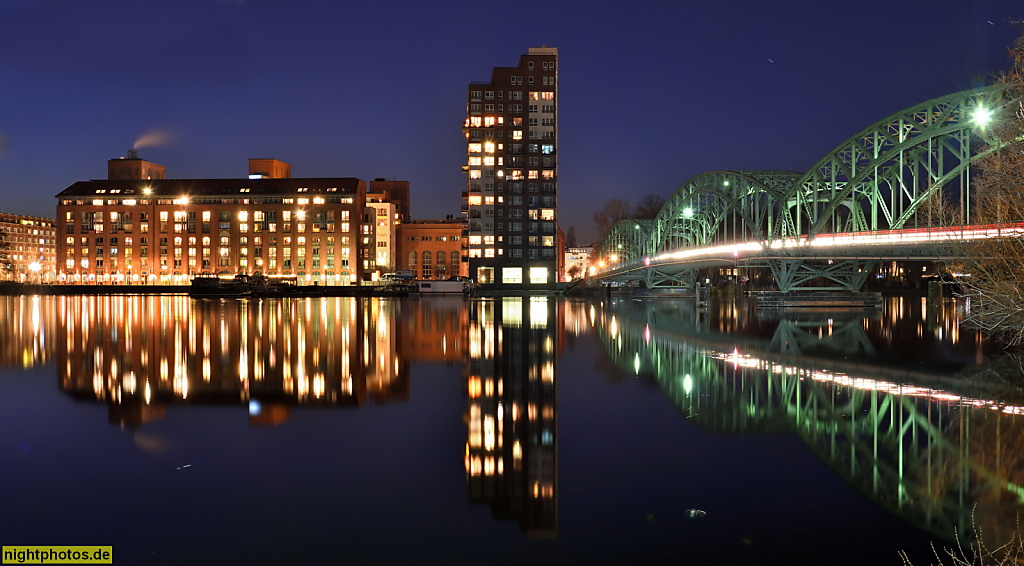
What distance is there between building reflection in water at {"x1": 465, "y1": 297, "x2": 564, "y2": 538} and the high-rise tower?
96.6 m

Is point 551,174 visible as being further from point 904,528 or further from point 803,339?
point 904,528

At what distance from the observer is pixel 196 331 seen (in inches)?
1346

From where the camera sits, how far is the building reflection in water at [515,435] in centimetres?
889

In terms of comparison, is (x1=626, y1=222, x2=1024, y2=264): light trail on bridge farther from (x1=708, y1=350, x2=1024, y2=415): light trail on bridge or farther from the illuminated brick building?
the illuminated brick building

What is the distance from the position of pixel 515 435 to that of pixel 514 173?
11128cm

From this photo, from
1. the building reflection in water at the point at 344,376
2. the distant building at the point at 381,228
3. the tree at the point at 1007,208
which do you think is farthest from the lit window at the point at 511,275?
the tree at the point at 1007,208

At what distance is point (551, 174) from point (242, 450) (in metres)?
114

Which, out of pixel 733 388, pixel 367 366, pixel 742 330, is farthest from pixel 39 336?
pixel 742 330

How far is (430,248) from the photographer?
174 m

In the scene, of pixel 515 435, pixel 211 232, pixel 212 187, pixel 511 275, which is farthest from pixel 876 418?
pixel 212 187

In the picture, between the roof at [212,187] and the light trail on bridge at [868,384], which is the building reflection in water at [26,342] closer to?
the light trail on bridge at [868,384]

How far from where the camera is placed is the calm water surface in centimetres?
778

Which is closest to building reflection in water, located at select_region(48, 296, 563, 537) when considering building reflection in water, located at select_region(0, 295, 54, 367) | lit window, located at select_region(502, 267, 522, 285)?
building reflection in water, located at select_region(0, 295, 54, 367)

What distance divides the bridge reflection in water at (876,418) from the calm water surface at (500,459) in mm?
70
